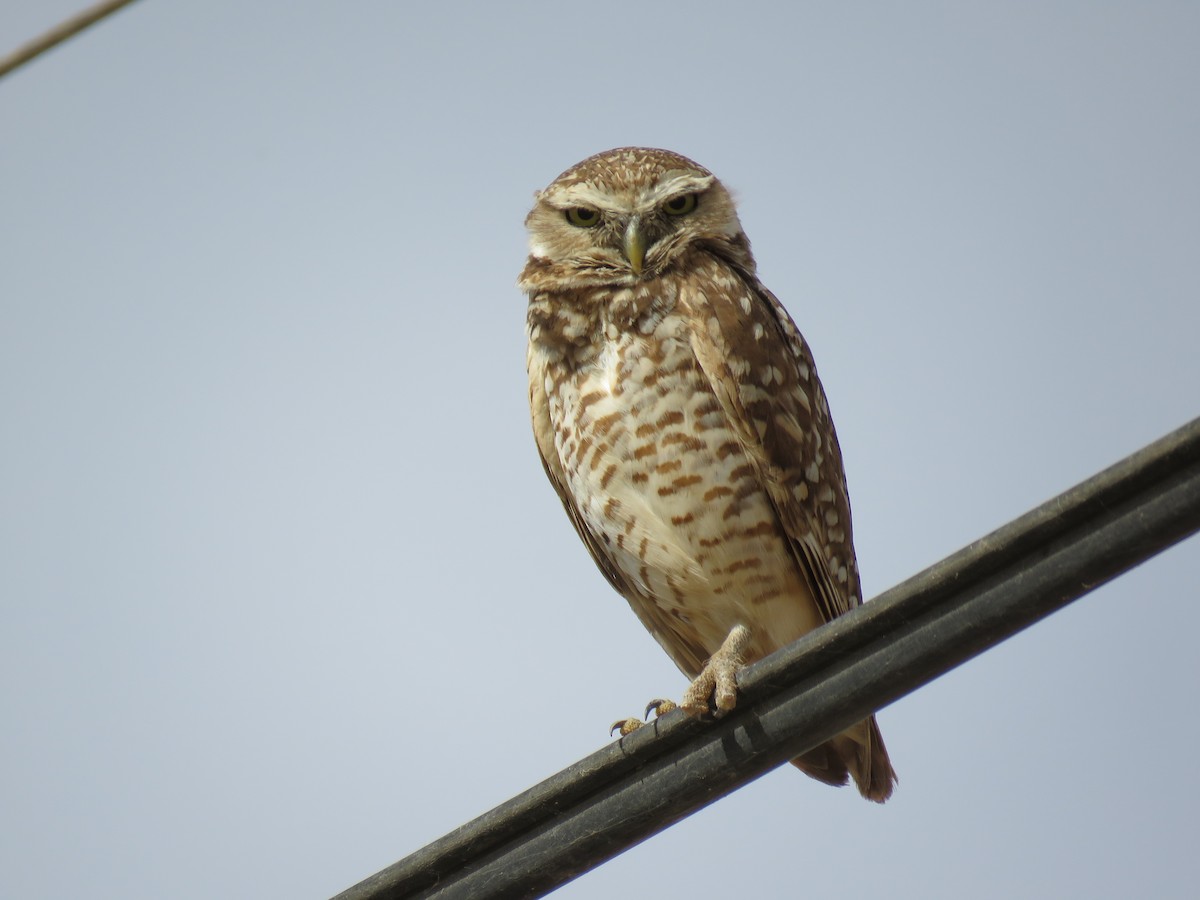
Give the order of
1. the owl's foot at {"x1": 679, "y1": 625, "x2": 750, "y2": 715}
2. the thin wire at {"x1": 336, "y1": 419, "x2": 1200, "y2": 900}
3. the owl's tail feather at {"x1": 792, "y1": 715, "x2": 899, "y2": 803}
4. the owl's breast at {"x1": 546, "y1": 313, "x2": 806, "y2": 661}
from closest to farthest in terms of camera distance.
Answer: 1. the thin wire at {"x1": 336, "y1": 419, "x2": 1200, "y2": 900}
2. the owl's foot at {"x1": 679, "y1": 625, "x2": 750, "y2": 715}
3. the owl's breast at {"x1": 546, "y1": 313, "x2": 806, "y2": 661}
4. the owl's tail feather at {"x1": 792, "y1": 715, "x2": 899, "y2": 803}

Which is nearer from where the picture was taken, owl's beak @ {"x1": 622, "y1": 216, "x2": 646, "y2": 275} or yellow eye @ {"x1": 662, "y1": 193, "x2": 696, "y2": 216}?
owl's beak @ {"x1": 622, "y1": 216, "x2": 646, "y2": 275}

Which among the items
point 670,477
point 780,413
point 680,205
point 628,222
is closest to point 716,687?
point 670,477

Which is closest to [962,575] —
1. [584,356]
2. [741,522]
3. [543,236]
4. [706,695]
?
[706,695]

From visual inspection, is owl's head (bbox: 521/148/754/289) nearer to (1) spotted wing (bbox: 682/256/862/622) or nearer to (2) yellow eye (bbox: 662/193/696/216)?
(2) yellow eye (bbox: 662/193/696/216)

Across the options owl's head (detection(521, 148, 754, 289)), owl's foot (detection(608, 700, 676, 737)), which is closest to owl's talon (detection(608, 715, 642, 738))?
owl's foot (detection(608, 700, 676, 737))

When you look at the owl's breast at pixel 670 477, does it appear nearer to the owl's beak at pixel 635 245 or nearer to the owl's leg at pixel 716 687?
the owl's leg at pixel 716 687

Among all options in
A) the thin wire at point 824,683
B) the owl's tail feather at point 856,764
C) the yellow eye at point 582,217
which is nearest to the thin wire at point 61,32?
the thin wire at point 824,683

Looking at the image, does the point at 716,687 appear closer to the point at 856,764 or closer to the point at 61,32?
the point at 856,764
